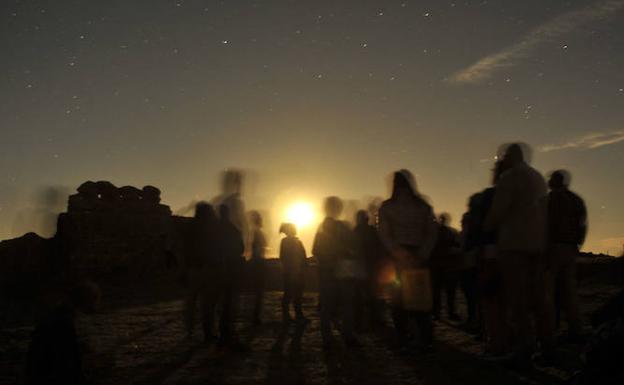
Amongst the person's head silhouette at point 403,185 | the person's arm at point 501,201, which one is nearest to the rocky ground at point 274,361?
the person's arm at point 501,201

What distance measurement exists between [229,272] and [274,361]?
1.50 metres

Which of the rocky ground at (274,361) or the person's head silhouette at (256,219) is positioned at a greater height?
the person's head silhouette at (256,219)

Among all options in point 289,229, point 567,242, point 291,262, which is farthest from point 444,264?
point 567,242

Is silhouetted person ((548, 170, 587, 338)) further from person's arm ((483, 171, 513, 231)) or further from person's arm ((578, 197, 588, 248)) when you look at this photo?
person's arm ((483, 171, 513, 231))

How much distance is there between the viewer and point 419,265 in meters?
6.22

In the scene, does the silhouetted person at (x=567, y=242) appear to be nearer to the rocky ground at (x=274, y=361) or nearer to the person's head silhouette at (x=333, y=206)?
the rocky ground at (x=274, y=361)

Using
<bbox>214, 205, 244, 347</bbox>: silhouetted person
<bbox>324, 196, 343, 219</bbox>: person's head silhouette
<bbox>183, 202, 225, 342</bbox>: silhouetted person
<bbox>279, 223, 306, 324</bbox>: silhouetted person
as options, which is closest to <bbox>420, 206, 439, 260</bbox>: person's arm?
<bbox>324, 196, 343, 219</bbox>: person's head silhouette

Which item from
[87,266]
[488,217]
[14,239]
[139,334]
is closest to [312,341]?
[139,334]

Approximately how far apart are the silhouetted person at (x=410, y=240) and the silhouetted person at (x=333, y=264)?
2.77 ft

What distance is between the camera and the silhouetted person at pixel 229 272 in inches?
277

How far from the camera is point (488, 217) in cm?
535

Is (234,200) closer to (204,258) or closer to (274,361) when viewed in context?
(204,258)

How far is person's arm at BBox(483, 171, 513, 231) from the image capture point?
5.24 metres

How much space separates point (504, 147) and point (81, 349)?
14.0ft
